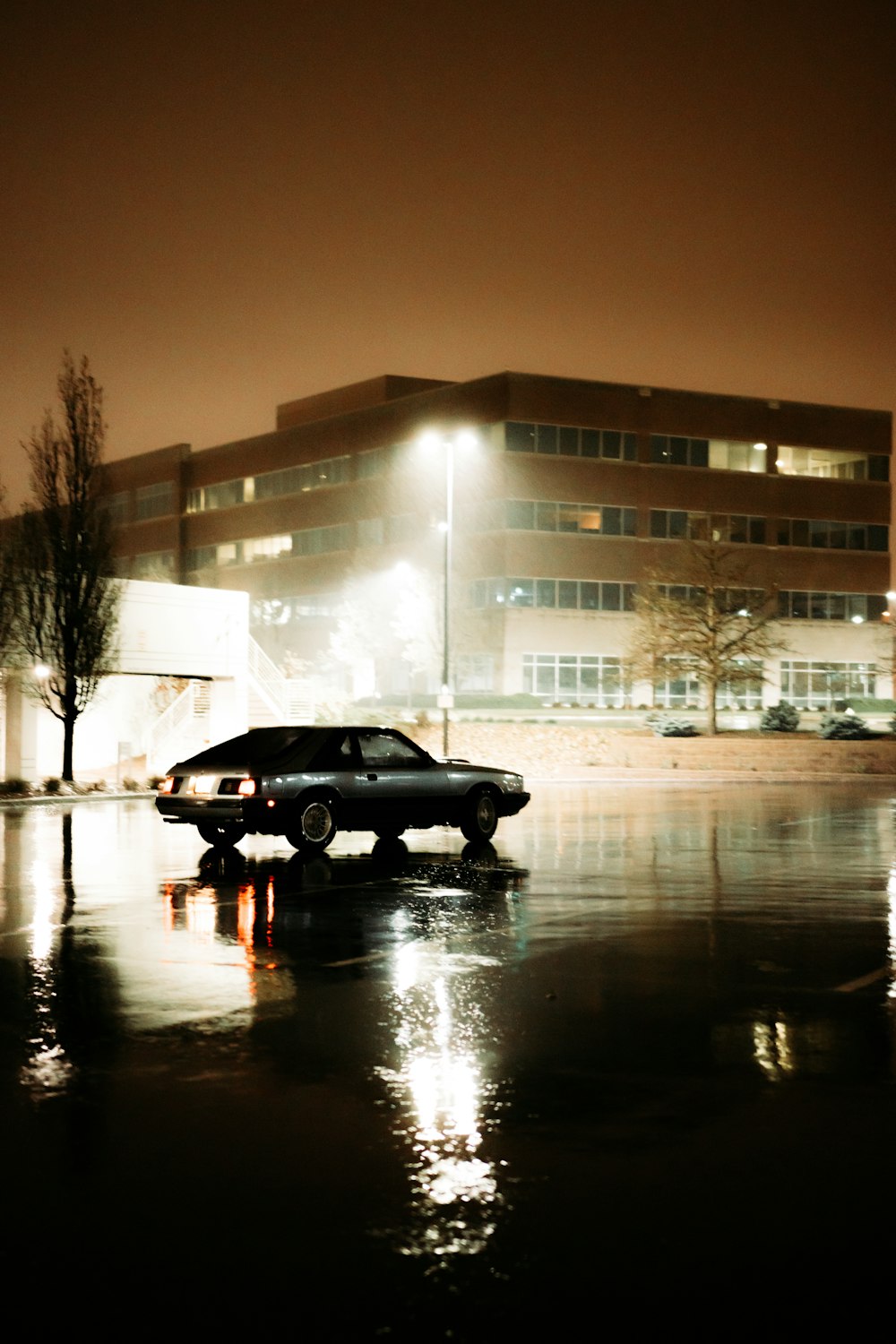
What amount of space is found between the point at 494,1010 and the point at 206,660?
34.3 meters

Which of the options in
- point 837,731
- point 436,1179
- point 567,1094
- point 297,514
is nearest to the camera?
point 436,1179

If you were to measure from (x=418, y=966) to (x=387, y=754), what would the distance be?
32.9 feet

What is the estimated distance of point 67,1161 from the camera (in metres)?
6.16

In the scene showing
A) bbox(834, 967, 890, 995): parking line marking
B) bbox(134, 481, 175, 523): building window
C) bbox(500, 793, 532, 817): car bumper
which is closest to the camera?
bbox(834, 967, 890, 995): parking line marking

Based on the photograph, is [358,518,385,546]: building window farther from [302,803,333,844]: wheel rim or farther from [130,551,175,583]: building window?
[302,803,333,844]: wheel rim

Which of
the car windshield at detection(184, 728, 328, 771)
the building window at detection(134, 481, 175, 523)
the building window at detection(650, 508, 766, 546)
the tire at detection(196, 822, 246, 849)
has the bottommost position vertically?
the tire at detection(196, 822, 246, 849)

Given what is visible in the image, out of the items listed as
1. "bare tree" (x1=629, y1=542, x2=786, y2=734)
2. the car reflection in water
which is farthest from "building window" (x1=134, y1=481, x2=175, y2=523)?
the car reflection in water

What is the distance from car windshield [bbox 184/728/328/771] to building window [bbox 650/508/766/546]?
61636 mm

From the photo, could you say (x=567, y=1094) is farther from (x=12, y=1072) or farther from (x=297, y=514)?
(x=297, y=514)

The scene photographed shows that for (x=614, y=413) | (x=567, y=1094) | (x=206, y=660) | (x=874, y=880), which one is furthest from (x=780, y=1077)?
(x=614, y=413)

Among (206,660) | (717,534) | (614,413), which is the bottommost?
Result: (206,660)

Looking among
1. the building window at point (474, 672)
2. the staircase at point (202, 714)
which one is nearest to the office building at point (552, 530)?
the building window at point (474, 672)

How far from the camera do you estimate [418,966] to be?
36.7ft

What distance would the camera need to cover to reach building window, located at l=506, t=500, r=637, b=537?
80188 millimetres
